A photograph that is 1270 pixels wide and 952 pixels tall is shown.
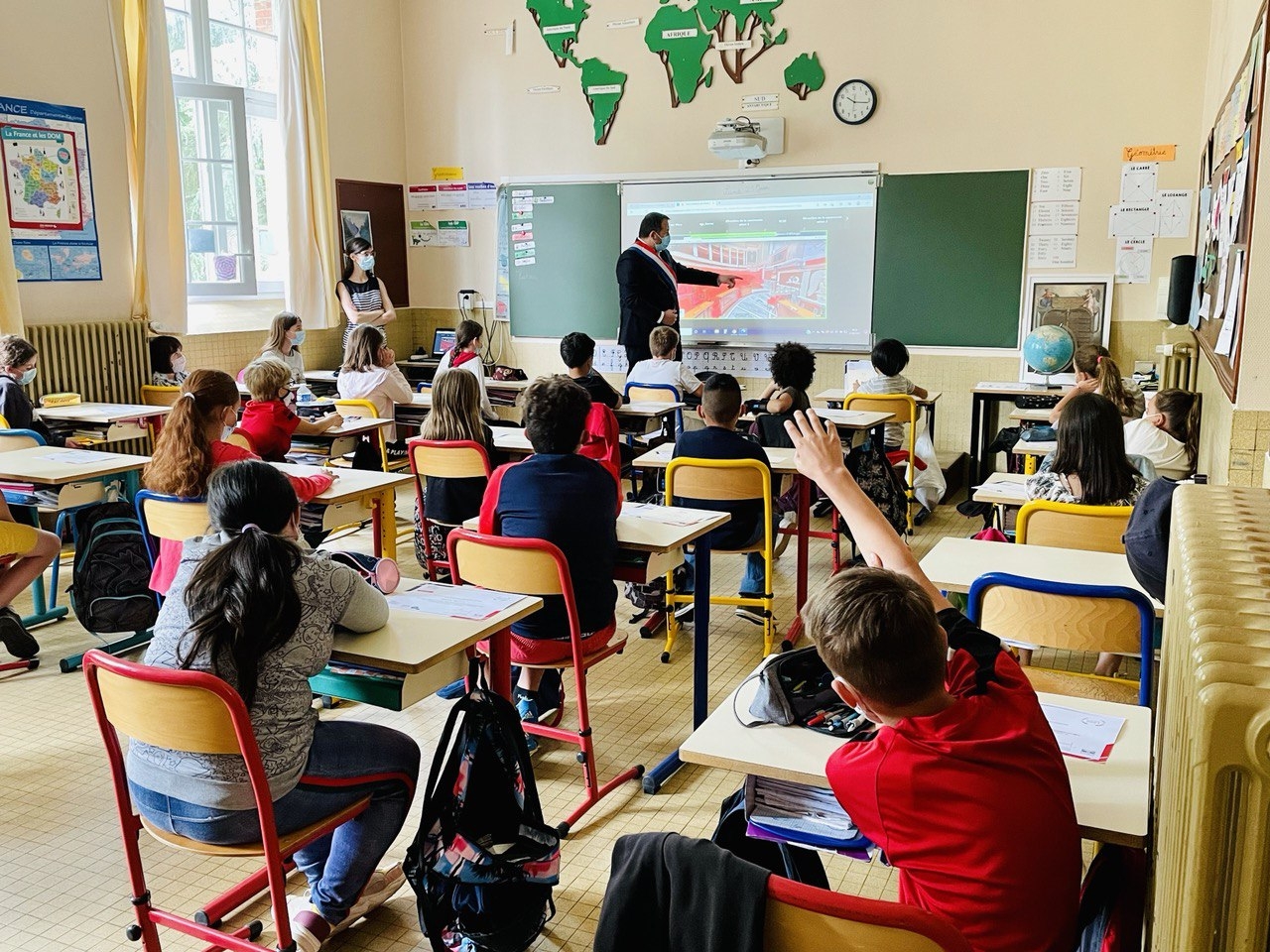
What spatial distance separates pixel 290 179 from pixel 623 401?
332 centimetres

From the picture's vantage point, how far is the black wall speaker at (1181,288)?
570 centimetres

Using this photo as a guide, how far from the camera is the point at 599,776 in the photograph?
124 inches

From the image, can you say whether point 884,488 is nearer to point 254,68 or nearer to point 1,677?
point 1,677

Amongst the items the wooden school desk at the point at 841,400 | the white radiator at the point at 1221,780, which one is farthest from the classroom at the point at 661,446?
the wooden school desk at the point at 841,400

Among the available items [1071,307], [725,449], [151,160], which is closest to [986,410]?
[1071,307]

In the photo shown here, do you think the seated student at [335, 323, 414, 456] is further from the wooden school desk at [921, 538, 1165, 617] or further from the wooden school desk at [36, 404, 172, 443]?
the wooden school desk at [921, 538, 1165, 617]

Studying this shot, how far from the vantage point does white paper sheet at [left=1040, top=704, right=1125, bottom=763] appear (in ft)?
5.67

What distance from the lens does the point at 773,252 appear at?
7773 millimetres

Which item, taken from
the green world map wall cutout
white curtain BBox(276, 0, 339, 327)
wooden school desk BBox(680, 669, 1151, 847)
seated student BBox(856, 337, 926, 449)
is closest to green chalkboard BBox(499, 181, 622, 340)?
the green world map wall cutout

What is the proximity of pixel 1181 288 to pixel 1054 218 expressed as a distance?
53.5 inches

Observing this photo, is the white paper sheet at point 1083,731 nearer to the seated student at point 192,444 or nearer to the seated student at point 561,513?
the seated student at point 561,513

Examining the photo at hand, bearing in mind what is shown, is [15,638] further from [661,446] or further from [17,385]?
[661,446]

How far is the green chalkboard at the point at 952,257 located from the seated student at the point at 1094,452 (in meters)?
4.17

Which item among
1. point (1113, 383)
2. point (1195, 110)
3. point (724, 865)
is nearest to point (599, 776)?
point (724, 865)
